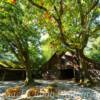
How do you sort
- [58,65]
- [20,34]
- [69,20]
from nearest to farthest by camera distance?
[69,20] → [20,34] → [58,65]

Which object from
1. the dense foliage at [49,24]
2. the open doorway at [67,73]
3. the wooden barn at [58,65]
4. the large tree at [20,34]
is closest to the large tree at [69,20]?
the dense foliage at [49,24]

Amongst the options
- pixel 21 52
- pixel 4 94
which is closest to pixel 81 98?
pixel 4 94

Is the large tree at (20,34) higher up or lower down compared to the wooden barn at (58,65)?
higher up

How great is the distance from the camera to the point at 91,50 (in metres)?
45.6

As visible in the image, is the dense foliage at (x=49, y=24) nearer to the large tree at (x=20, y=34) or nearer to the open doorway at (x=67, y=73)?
the large tree at (x=20, y=34)

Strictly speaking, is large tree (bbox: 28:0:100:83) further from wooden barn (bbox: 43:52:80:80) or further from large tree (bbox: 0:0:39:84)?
wooden barn (bbox: 43:52:80:80)

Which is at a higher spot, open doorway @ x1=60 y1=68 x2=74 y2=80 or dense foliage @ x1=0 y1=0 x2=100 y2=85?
dense foliage @ x1=0 y1=0 x2=100 y2=85

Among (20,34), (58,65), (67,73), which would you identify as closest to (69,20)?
(20,34)

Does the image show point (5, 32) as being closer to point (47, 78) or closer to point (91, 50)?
point (47, 78)

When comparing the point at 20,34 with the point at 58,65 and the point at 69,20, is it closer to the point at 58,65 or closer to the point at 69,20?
Result: the point at 69,20

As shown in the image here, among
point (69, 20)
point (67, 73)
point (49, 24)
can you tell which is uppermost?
point (69, 20)

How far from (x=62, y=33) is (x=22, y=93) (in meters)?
8.32

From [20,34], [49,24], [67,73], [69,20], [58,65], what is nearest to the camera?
[49,24]

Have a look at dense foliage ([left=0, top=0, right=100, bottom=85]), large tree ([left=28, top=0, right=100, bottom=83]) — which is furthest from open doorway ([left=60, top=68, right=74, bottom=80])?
large tree ([left=28, top=0, right=100, bottom=83])
